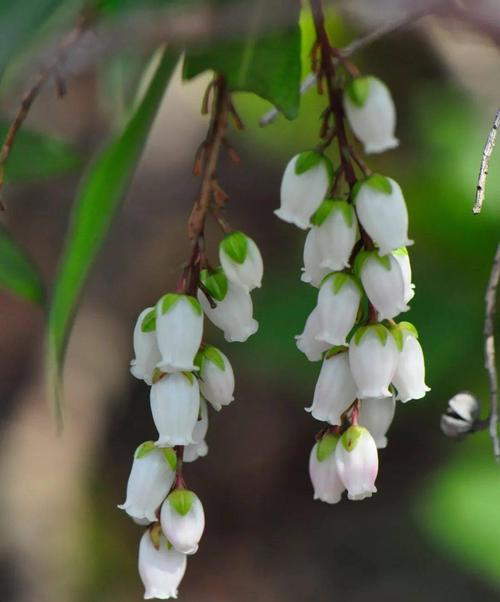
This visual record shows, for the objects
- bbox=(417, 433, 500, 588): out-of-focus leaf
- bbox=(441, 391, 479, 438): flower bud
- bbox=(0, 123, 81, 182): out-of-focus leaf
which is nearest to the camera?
bbox=(441, 391, 479, 438): flower bud

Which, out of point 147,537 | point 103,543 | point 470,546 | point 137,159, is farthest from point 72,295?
point 103,543

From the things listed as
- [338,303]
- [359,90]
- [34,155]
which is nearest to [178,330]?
[338,303]

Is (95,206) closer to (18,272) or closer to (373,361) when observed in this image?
(18,272)

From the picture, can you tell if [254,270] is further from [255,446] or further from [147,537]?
[255,446]

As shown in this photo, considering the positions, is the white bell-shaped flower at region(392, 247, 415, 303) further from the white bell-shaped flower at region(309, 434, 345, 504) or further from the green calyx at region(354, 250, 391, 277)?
the white bell-shaped flower at region(309, 434, 345, 504)

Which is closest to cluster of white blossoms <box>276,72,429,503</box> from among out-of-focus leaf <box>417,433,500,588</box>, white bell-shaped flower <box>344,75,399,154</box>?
white bell-shaped flower <box>344,75,399,154</box>

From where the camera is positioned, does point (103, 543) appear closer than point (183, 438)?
No
